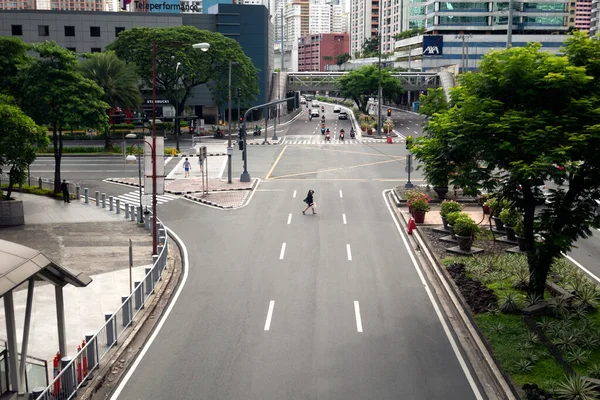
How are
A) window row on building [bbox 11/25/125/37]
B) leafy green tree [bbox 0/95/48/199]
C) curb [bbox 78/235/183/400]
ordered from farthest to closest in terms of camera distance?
window row on building [bbox 11/25/125/37] < leafy green tree [bbox 0/95/48/199] < curb [bbox 78/235/183/400]

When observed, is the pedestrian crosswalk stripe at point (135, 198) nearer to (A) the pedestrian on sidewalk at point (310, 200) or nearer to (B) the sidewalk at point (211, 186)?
(B) the sidewalk at point (211, 186)

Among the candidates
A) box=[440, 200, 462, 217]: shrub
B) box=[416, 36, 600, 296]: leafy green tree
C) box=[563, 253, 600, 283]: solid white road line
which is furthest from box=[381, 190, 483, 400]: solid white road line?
box=[563, 253, 600, 283]: solid white road line

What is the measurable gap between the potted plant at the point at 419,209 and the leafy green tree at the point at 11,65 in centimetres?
2917

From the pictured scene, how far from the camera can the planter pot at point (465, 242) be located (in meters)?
28.0

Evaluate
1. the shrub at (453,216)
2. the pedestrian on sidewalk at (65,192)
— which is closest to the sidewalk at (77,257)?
the pedestrian on sidewalk at (65,192)

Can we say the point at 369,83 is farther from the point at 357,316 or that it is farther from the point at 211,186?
the point at 357,316

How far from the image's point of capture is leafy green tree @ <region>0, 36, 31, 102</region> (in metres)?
46.8

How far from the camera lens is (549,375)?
15.6m

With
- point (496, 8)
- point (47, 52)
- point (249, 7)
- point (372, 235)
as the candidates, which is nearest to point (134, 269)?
point (372, 235)

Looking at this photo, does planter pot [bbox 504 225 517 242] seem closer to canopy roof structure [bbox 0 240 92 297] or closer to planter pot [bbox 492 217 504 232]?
planter pot [bbox 492 217 504 232]

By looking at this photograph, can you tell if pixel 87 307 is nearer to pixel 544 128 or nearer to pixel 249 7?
pixel 544 128

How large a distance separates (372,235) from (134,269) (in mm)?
11780

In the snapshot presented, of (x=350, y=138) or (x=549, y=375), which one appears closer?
(x=549, y=375)

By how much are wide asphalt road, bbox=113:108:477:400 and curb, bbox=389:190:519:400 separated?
439 mm
